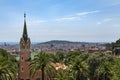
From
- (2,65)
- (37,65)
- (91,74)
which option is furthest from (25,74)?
(2,65)

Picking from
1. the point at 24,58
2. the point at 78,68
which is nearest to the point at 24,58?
the point at 24,58

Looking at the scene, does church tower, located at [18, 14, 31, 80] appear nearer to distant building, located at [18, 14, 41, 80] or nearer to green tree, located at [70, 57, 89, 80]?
distant building, located at [18, 14, 41, 80]

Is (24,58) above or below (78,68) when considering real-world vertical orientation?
above

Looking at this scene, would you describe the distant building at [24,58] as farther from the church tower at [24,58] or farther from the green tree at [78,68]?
the green tree at [78,68]

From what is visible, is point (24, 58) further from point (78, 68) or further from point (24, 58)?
point (78, 68)

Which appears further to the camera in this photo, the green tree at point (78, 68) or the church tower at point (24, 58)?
the church tower at point (24, 58)

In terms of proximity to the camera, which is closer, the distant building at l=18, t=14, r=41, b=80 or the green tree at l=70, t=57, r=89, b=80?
the green tree at l=70, t=57, r=89, b=80

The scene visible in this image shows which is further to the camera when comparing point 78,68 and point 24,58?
point 24,58

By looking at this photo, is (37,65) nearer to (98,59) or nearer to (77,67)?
(77,67)

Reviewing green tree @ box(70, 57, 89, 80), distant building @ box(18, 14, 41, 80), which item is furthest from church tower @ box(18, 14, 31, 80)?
green tree @ box(70, 57, 89, 80)

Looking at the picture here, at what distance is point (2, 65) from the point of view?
106 feet

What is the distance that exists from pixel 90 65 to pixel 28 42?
12.9 metres

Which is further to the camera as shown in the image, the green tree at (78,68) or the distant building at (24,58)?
the distant building at (24,58)

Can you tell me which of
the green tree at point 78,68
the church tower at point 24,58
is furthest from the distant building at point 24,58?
the green tree at point 78,68
